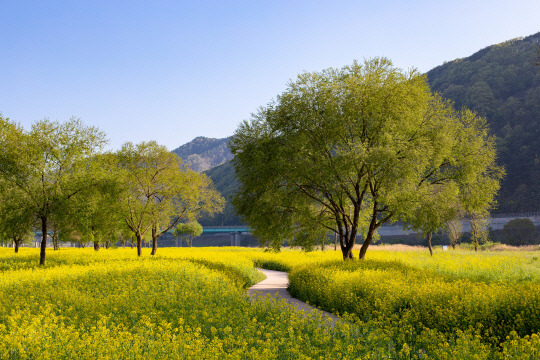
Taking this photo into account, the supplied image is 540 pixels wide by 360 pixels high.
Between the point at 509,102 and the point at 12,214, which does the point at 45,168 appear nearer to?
the point at 12,214

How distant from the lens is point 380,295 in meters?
12.7

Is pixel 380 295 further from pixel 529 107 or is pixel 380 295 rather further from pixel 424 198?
pixel 529 107

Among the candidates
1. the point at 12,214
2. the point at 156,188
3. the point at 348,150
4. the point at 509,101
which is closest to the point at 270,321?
the point at 348,150

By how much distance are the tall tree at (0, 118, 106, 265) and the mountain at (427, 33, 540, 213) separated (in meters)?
92.2

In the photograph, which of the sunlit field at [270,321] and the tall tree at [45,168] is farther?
the tall tree at [45,168]

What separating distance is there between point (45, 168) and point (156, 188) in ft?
36.4

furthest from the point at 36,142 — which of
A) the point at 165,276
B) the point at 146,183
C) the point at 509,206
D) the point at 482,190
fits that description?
the point at 509,206

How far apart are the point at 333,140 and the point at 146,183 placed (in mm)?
20514

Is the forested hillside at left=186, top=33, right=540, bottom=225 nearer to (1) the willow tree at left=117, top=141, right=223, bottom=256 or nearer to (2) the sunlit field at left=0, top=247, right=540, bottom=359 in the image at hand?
(1) the willow tree at left=117, top=141, right=223, bottom=256

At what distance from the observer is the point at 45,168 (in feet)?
90.0

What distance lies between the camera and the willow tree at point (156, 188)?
36022 mm

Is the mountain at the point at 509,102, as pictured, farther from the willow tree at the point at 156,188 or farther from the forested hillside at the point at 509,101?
the willow tree at the point at 156,188

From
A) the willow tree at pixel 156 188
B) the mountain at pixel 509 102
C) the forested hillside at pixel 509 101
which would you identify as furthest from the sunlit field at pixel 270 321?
the mountain at pixel 509 102

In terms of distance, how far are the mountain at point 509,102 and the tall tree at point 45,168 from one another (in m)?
92.2
